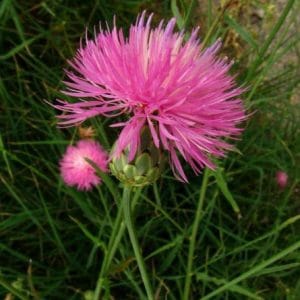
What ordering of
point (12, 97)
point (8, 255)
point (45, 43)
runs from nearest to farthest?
1. point (8, 255)
2. point (12, 97)
3. point (45, 43)

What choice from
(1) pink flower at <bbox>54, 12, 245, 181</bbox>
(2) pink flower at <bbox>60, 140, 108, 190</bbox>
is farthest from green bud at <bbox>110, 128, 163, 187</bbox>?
(2) pink flower at <bbox>60, 140, 108, 190</bbox>

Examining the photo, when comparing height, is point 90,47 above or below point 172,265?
above

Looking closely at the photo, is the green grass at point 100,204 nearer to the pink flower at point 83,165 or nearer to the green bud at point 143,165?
the pink flower at point 83,165

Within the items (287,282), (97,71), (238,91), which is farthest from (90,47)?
(287,282)

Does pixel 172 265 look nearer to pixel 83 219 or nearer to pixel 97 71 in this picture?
pixel 83 219

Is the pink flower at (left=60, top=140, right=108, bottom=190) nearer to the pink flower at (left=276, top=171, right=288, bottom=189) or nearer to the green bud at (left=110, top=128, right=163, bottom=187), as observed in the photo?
the green bud at (left=110, top=128, right=163, bottom=187)

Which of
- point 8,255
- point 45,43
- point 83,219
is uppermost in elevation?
point 45,43
